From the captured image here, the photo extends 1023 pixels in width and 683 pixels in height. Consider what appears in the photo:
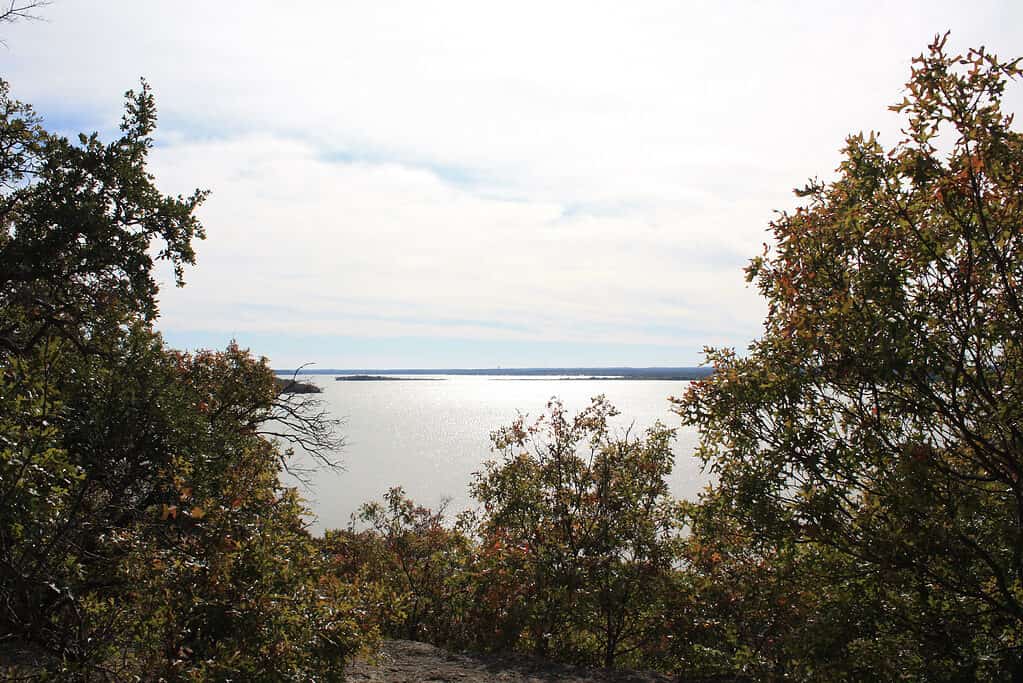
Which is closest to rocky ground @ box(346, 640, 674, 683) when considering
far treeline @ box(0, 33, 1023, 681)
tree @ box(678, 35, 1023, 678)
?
far treeline @ box(0, 33, 1023, 681)

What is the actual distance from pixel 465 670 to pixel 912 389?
27.2 ft

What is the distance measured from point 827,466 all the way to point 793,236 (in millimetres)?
2788

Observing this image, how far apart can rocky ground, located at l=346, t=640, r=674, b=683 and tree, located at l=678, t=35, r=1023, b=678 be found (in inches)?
192

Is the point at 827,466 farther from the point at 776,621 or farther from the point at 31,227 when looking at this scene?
the point at 31,227

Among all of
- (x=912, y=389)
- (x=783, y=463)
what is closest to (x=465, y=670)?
(x=783, y=463)

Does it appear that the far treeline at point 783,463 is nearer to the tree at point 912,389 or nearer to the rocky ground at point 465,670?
the tree at point 912,389

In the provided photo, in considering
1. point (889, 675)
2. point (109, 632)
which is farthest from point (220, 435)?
point (889, 675)

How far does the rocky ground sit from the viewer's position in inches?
412

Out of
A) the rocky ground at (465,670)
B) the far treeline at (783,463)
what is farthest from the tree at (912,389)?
the rocky ground at (465,670)

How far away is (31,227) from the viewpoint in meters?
10.6

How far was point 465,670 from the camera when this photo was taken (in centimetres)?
1104

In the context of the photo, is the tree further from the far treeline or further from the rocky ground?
the rocky ground

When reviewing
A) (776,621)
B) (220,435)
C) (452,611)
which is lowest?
(452,611)

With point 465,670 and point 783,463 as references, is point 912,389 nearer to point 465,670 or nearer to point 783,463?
point 783,463
